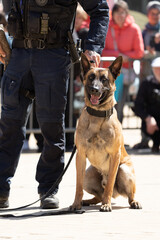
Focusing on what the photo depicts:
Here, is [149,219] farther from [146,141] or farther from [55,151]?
[146,141]

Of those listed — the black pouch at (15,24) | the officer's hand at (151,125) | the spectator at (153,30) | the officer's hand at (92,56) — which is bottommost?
the officer's hand at (151,125)

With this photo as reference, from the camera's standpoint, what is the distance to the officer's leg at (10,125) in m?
5.18

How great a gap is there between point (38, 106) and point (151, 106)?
15.1 feet

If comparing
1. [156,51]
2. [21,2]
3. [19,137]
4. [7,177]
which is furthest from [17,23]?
[156,51]

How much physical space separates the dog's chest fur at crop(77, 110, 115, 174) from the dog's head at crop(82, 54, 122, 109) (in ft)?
0.46

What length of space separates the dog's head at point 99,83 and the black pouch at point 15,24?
0.56m

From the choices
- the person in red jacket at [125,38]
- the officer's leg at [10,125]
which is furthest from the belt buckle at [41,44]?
→ the person in red jacket at [125,38]

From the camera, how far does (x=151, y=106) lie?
9617mm

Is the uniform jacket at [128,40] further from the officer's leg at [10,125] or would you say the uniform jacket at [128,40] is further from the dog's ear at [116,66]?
the officer's leg at [10,125]

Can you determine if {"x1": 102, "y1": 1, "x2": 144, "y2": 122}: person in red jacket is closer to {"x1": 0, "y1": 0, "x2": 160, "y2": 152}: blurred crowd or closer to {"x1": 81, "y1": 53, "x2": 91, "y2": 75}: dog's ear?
{"x1": 0, "y1": 0, "x2": 160, "y2": 152}: blurred crowd

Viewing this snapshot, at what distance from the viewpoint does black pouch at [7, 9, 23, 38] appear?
513cm

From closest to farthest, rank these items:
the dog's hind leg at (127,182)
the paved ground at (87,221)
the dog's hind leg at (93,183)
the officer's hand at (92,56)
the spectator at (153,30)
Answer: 1. the paved ground at (87,221)
2. the officer's hand at (92,56)
3. the dog's hind leg at (127,182)
4. the dog's hind leg at (93,183)
5. the spectator at (153,30)

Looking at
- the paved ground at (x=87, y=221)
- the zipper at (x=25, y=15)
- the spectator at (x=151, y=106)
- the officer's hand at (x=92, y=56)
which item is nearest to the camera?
the paved ground at (x=87, y=221)

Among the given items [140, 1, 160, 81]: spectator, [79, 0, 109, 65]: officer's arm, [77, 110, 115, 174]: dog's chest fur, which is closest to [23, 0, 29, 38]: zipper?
[79, 0, 109, 65]: officer's arm
